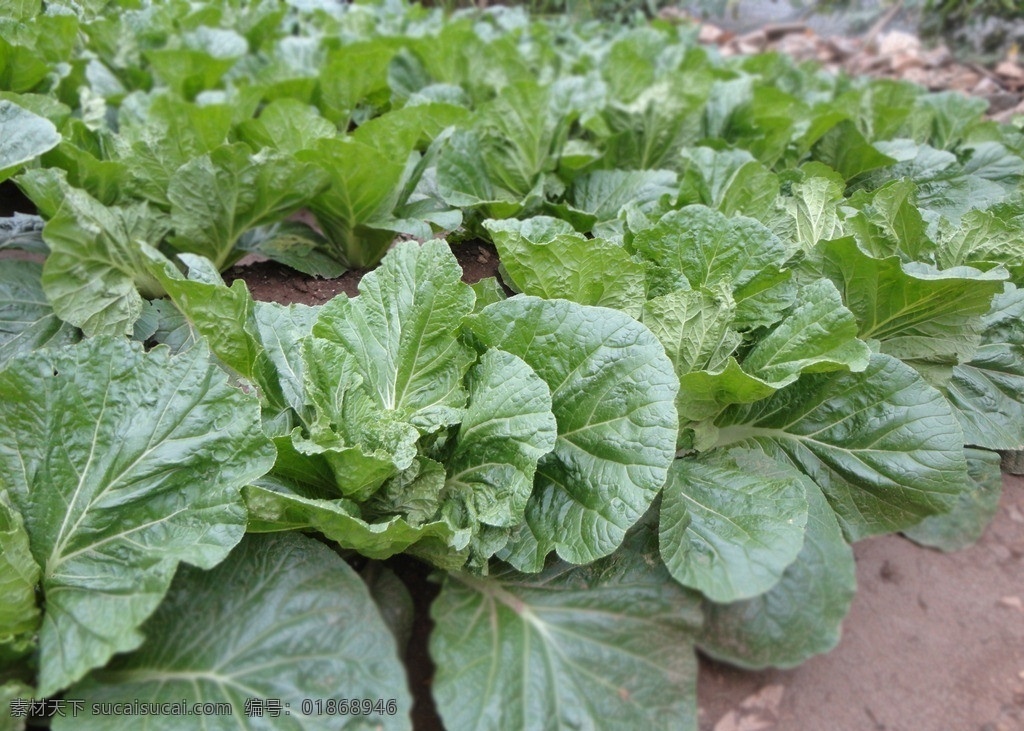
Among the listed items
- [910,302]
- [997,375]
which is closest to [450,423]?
[910,302]

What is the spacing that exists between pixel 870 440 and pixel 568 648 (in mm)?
937

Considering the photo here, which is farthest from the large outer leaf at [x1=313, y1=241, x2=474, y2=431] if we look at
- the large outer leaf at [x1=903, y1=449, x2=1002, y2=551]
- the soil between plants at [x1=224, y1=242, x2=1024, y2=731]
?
the large outer leaf at [x1=903, y1=449, x2=1002, y2=551]

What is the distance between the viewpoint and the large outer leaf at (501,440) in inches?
60.0

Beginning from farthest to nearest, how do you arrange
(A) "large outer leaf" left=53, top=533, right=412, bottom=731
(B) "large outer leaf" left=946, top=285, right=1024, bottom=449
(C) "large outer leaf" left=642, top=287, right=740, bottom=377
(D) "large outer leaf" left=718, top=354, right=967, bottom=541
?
(B) "large outer leaf" left=946, top=285, right=1024, bottom=449 → (C) "large outer leaf" left=642, top=287, right=740, bottom=377 → (D) "large outer leaf" left=718, top=354, right=967, bottom=541 → (A) "large outer leaf" left=53, top=533, right=412, bottom=731

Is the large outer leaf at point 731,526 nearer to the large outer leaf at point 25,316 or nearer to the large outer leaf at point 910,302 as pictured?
the large outer leaf at point 910,302

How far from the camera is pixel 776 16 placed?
1057 cm

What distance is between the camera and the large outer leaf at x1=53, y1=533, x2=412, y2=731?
130 cm

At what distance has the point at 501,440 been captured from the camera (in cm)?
159

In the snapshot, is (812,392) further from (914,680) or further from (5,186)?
(5,186)

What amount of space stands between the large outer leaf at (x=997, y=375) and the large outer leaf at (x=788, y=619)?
0.91 m

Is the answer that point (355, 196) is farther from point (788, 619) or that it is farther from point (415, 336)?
point (788, 619)

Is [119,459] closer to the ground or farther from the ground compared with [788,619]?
farther from the ground

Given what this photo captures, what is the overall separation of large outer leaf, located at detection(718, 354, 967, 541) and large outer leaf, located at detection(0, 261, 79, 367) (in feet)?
6.55

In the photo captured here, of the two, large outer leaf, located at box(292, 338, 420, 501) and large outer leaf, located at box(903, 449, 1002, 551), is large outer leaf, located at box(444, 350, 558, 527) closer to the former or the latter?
large outer leaf, located at box(292, 338, 420, 501)
